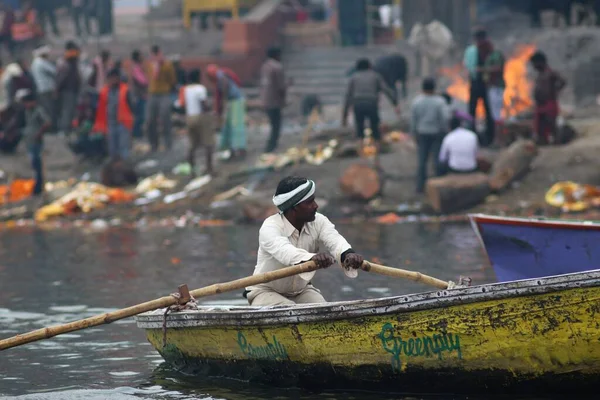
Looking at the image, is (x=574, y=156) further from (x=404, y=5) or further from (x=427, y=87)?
(x=404, y=5)

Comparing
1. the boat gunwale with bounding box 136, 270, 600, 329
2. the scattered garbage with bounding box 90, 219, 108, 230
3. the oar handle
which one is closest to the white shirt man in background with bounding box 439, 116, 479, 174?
the scattered garbage with bounding box 90, 219, 108, 230

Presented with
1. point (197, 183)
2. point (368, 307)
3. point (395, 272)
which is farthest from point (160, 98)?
point (368, 307)

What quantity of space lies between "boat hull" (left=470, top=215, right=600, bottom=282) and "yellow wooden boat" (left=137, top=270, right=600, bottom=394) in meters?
3.69

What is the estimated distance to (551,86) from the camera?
21578 millimetres

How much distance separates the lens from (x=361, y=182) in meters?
21.0

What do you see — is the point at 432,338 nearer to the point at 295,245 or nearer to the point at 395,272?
the point at 395,272

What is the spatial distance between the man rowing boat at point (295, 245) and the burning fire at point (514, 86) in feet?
48.6

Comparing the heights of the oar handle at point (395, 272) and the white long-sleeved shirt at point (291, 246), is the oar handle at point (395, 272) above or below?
below

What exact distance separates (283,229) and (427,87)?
1119cm

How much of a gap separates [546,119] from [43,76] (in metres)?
10.4

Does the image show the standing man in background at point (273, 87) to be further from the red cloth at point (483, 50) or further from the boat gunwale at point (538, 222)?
the boat gunwale at point (538, 222)

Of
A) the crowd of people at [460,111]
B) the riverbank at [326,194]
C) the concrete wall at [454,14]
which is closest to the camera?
the crowd of people at [460,111]

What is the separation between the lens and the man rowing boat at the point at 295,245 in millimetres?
9648

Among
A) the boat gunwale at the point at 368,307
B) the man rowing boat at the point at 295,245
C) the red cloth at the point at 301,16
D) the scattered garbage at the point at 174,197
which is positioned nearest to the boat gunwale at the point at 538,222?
the man rowing boat at the point at 295,245
